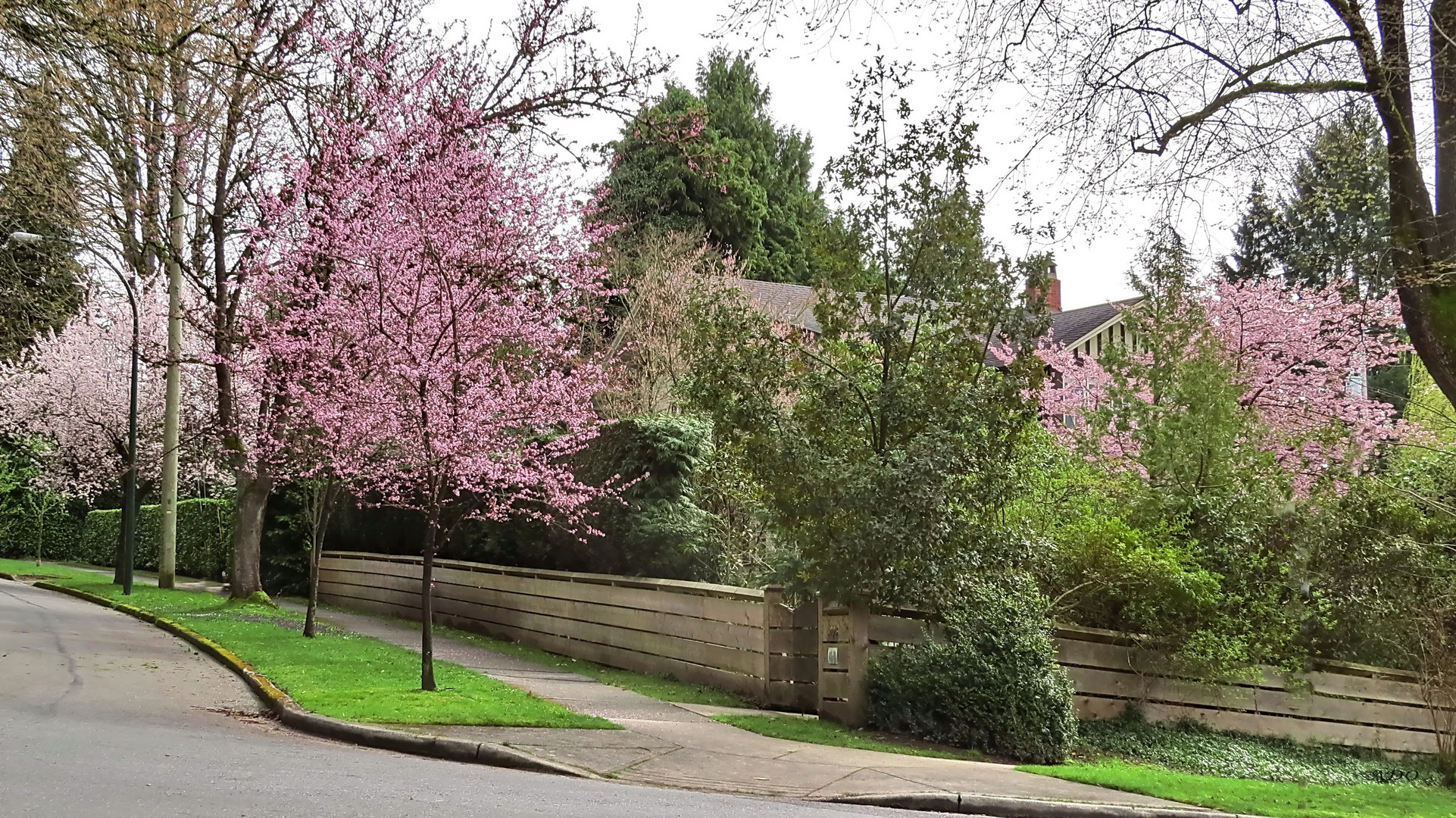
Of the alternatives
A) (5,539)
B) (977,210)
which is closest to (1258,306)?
(977,210)

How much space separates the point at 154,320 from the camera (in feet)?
114

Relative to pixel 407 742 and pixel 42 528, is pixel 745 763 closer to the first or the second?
pixel 407 742

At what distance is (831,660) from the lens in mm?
12312

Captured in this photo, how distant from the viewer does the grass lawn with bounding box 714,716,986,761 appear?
35.9 feet

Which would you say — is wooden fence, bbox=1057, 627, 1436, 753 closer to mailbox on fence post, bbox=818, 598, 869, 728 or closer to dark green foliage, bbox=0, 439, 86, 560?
mailbox on fence post, bbox=818, 598, 869, 728

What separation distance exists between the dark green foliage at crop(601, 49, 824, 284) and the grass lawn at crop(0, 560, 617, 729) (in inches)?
676

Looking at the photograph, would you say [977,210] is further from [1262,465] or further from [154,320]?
[154,320]

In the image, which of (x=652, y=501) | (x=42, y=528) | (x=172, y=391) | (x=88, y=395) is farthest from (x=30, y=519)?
(x=652, y=501)

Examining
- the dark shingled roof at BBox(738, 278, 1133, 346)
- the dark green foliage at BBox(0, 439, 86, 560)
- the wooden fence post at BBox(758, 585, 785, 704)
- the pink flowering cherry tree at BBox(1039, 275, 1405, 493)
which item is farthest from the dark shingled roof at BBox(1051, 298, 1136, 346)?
the dark green foliage at BBox(0, 439, 86, 560)

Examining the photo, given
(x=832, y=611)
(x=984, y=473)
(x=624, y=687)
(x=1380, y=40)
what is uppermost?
(x=1380, y=40)

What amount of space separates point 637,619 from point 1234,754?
731cm

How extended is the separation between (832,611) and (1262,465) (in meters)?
6.95

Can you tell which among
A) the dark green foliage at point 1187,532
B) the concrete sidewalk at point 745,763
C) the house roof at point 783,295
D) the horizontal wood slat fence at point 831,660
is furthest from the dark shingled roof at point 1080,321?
the concrete sidewalk at point 745,763

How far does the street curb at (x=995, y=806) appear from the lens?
8609 millimetres
